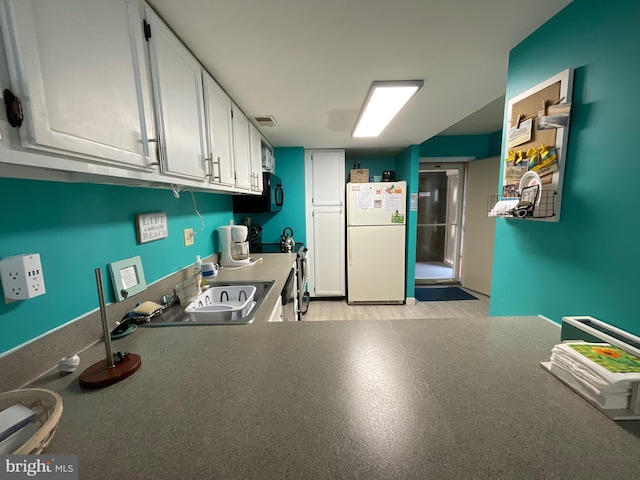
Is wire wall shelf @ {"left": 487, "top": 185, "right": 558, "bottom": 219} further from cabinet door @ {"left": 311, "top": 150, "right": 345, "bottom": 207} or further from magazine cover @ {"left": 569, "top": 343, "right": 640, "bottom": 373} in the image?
cabinet door @ {"left": 311, "top": 150, "right": 345, "bottom": 207}

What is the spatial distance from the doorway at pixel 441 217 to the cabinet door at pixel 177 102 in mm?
3587

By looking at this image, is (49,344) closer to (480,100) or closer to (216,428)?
(216,428)

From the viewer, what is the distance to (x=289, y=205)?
3.27 metres

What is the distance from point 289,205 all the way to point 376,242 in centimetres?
Result: 132

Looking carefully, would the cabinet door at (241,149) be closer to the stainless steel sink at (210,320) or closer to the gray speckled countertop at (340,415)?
the stainless steel sink at (210,320)

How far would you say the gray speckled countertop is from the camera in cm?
46

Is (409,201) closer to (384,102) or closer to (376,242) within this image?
(376,242)

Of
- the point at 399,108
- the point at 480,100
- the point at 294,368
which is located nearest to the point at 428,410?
the point at 294,368

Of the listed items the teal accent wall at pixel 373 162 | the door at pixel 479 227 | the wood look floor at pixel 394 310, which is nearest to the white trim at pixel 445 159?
the door at pixel 479 227

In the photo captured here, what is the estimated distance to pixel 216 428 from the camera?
536 millimetres

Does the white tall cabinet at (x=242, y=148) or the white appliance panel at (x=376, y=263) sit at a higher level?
the white tall cabinet at (x=242, y=148)

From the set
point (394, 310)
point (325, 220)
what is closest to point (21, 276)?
point (325, 220)

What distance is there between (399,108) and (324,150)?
5.00 ft

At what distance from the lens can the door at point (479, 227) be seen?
11.1ft
